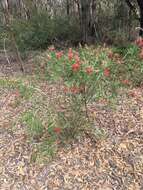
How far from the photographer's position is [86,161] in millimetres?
3479

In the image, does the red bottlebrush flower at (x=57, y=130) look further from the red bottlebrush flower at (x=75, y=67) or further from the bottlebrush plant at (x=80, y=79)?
the red bottlebrush flower at (x=75, y=67)

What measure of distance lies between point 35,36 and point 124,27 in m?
2.93

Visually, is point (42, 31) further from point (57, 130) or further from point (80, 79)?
point (80, 79)

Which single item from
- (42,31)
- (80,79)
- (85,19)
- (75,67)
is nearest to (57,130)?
(80,79)

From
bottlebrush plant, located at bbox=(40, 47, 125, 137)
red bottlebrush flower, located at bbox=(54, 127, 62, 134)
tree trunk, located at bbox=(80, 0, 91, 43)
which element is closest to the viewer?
bottlebrush plant, located at bbox=(40, 47, 125, 137)

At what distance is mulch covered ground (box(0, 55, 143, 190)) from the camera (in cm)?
328

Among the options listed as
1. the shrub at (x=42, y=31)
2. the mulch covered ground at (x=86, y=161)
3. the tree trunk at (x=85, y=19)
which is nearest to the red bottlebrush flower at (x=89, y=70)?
the mulch covered ground at (x=86, y=161)

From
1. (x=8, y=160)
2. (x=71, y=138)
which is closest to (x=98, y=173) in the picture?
(x=71, y=138)

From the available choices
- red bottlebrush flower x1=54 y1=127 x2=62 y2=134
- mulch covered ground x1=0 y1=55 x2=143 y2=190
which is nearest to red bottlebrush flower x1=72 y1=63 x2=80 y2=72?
red bottlebrush flower x1=54 y1=127 x2=62 y2=134

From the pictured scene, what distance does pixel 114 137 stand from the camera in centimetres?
378

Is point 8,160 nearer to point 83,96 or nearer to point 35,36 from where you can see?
point 83,96

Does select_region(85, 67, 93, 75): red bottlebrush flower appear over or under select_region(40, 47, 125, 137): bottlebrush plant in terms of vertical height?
over

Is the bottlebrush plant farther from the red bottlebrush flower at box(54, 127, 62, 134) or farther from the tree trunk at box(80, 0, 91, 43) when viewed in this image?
the tree trunk at box(80, 0, 91, 43)

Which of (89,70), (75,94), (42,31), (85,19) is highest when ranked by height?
(89,70)
